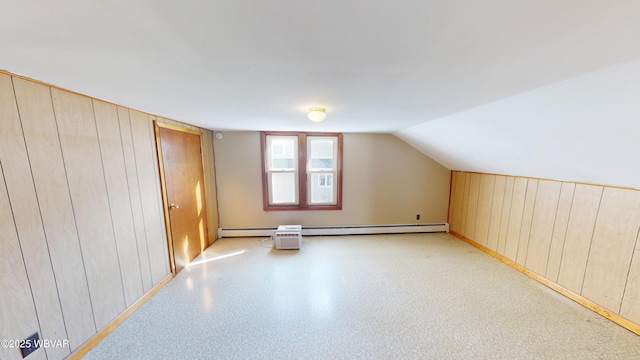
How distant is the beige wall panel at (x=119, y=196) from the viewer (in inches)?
71.8

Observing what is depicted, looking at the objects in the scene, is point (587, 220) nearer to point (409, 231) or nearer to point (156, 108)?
point (409, 231)

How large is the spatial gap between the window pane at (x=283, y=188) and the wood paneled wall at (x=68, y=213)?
1.94 metres

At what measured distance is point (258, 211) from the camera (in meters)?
3.90

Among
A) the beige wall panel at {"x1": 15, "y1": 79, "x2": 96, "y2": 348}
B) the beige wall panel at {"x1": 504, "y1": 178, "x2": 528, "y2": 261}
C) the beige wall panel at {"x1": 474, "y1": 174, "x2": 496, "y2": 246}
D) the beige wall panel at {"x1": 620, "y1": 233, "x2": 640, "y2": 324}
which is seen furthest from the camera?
the beige wall panel at {"x1": 474, "y1": 174, "x2": 496, "y2": 246}

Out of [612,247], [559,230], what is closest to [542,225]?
[559,230]

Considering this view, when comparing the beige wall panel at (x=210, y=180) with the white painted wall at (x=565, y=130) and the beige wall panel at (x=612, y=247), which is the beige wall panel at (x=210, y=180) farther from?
the beige wall panel at (x=612, y=247)

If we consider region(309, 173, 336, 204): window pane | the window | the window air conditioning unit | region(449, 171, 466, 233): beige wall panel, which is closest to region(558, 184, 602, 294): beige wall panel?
region(449, 171, 466, 233): beige wall panel

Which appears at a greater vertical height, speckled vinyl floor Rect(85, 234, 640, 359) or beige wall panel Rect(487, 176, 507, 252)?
beige wall panel Rect(487, 176, 507, 252)

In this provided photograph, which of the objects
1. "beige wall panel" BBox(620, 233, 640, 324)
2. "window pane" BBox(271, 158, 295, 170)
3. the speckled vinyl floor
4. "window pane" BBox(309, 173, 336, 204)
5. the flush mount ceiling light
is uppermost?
the flush mount ceiling light

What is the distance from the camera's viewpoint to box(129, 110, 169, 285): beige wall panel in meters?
2.18

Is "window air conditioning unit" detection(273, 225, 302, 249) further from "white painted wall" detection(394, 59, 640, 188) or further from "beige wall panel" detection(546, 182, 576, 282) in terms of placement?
"beige wall panel" detection(546, 182, 576, 282)

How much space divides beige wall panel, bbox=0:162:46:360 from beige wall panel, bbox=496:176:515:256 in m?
4.64

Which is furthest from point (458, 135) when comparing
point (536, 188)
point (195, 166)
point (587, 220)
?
point (195, 166)

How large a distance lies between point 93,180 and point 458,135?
3.61 meters
